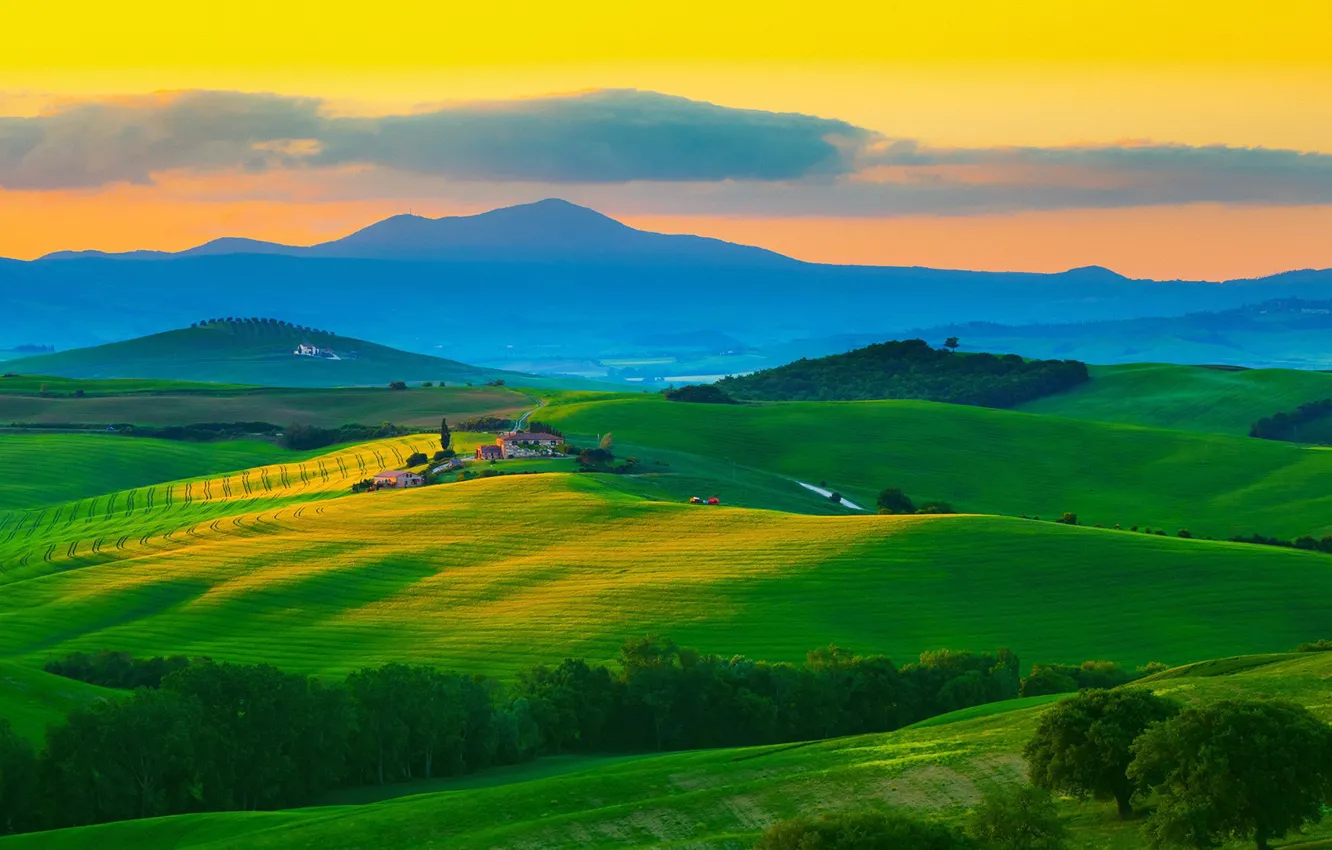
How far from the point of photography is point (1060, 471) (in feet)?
618

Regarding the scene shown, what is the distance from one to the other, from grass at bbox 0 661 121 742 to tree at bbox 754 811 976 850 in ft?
155

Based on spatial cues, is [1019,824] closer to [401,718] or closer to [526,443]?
[401,718]

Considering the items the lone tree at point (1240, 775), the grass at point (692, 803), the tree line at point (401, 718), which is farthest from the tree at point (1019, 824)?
the tree line at point (401, 718)

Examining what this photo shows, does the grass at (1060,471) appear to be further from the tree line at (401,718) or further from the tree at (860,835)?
the tree at (860,835)

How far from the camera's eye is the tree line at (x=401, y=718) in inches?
2734

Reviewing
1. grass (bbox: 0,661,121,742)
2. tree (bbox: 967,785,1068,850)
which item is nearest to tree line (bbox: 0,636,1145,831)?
grass (bbox: 0,661,121,742)

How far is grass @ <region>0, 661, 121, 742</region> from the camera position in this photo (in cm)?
7650

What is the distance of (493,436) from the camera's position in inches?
7283

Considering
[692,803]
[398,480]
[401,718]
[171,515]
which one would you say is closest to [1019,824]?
[692,803]

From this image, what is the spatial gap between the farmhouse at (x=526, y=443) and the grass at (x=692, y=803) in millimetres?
105152

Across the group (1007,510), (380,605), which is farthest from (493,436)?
(380,605)

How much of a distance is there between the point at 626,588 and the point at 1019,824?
235 feet

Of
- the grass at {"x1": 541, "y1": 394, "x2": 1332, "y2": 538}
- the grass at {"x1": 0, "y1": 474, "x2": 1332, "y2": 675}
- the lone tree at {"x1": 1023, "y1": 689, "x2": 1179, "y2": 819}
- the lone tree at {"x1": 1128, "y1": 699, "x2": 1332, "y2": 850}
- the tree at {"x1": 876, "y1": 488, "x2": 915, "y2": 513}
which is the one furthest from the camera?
the grass at {"x1": 541, "y1": 394, "x2": 1332, "y2": 538}

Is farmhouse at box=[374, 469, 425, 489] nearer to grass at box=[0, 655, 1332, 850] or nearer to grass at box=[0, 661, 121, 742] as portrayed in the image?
grass at box=[0, 661, 121, 742]
